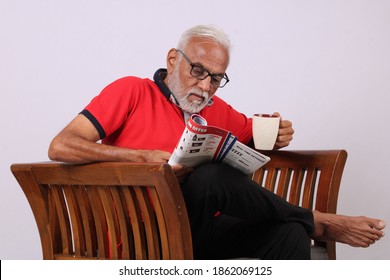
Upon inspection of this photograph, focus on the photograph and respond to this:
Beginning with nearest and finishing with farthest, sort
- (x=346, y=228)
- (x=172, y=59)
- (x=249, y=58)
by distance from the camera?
1. (x=346, y=228)
2. (x=172, y=59)
3. (x=249, y=58)

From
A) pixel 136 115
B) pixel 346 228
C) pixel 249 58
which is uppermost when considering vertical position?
pixel 249 58

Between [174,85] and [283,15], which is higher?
[283,15]

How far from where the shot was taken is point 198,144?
1.94 m

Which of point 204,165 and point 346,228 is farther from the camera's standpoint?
point 346,228

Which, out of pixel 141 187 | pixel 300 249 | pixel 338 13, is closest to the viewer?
pixel 141 187

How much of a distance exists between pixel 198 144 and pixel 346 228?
621 millimetres

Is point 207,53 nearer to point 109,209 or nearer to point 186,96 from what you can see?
point 186,96

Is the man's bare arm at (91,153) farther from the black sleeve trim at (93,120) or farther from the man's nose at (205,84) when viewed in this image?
the man's nose at (205,84)

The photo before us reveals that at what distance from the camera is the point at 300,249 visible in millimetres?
2098

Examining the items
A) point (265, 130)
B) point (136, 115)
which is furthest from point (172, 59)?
point (265, 130)

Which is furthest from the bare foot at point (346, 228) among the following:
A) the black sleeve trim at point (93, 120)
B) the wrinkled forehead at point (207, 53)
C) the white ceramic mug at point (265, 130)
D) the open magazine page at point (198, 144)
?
the black sleeve trim at point (93, 120)
